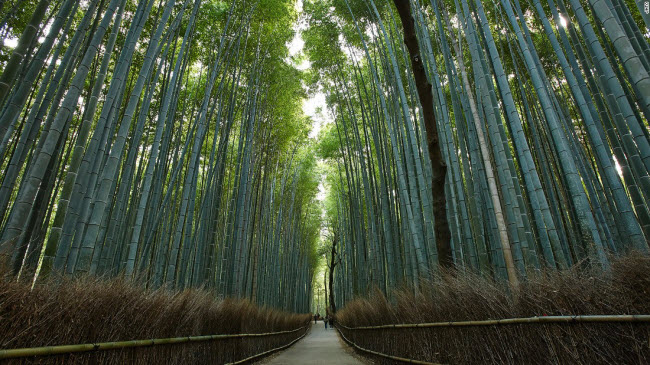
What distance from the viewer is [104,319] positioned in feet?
5.24

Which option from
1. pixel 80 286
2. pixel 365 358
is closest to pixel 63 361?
pixel 80 286

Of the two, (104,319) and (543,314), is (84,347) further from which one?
(543,314)

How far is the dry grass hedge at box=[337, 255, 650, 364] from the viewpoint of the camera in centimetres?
117

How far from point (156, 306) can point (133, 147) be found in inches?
66.2

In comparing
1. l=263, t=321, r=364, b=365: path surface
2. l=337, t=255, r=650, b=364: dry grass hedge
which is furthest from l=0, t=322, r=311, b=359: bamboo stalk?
l=263, t=321, r=364, b=365: path surface

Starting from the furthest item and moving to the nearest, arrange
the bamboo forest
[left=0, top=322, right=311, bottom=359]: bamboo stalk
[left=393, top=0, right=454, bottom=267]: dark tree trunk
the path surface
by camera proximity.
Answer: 1. the path surface
2. [left=393, top=0, right=454, bottom=267]: dark tree trunk
3. the bamboo forest
4. [left=0, top=322, right=311, bottom=359]: bamboo stalk

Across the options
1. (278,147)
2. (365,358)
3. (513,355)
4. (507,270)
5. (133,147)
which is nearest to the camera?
(513,355)

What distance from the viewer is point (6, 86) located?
164 cm

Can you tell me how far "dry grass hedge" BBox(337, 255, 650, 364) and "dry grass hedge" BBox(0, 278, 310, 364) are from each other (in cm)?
189

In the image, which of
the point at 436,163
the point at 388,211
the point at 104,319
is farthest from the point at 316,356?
the point at 104,319

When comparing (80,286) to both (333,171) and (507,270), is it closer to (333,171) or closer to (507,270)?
(507,270)

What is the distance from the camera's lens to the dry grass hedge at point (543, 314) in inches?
45.9

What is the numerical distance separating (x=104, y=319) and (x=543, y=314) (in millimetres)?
2030

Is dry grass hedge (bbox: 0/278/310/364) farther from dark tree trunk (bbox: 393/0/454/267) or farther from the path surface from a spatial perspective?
dark tree trunk (bbox: 393/0/454/267)
